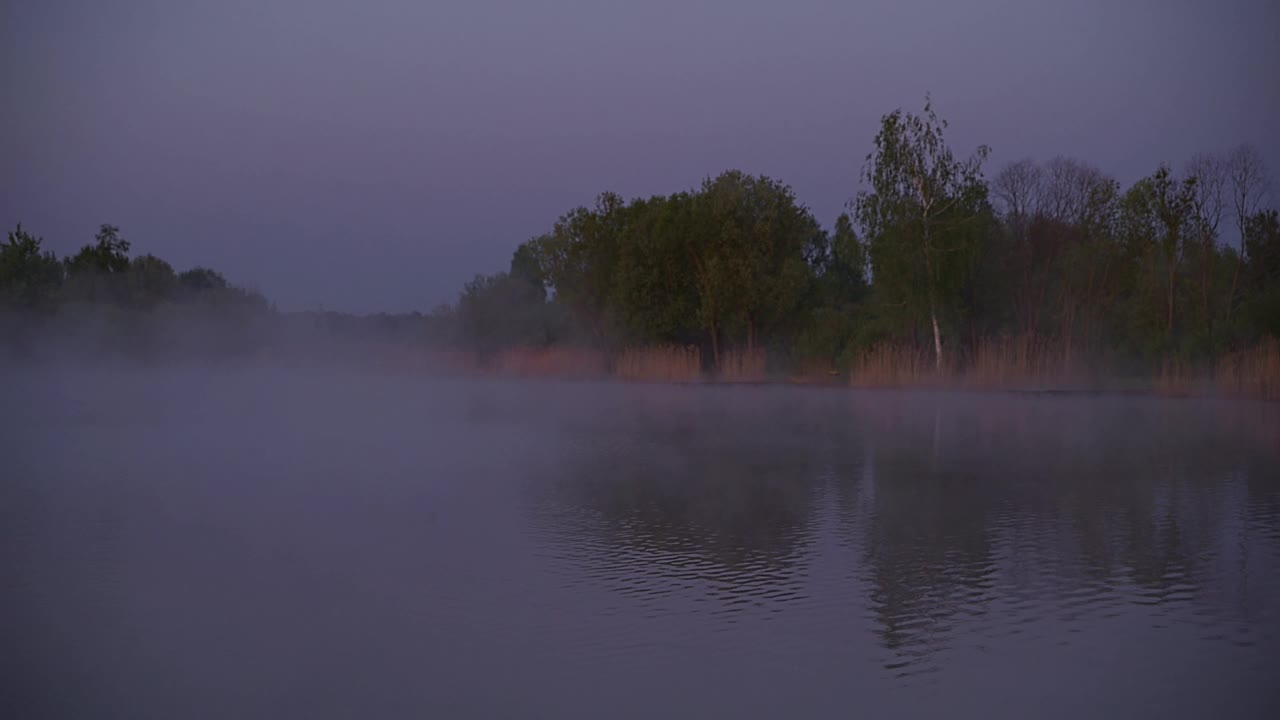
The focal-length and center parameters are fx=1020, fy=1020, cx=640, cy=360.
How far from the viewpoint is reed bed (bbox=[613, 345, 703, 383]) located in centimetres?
2502

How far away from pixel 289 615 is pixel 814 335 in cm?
2106

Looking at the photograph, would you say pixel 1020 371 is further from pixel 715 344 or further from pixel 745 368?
pixel 715 344

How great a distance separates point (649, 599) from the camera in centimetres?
473

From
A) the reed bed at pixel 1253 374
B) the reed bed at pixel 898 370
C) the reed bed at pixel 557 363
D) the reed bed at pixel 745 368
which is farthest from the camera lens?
the reed bed at pixel 557 363

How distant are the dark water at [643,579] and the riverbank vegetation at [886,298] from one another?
10109mm

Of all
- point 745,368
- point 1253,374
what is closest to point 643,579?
point 1253,374

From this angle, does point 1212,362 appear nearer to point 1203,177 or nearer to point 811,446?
point 1203,177

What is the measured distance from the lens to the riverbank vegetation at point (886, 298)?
20109 mm

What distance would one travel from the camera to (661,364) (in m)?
25.6

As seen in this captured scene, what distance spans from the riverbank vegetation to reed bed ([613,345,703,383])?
0.23ft

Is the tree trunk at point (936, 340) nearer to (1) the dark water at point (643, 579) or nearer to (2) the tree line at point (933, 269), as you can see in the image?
(2) the tree line at point (933, 269)

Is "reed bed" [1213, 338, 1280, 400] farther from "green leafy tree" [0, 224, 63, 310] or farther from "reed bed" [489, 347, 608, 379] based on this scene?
"green leafy tree" [0, 224, 63, 310]

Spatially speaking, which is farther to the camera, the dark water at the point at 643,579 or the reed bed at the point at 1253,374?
the reed bed at the point at 1253,374

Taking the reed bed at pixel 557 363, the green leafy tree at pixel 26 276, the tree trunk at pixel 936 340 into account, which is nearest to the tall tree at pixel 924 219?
the tree trunk at pixel 936 340
